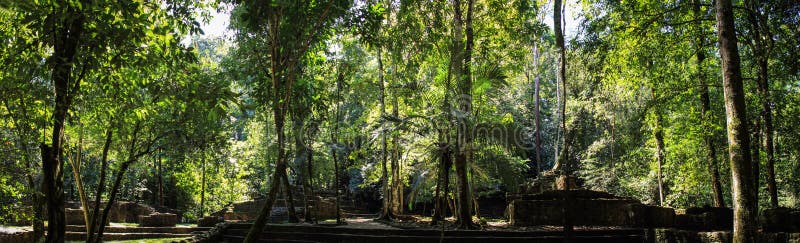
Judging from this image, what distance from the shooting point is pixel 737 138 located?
6.75m

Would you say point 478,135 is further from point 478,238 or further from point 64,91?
point 64,91

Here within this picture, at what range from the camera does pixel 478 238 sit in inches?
426

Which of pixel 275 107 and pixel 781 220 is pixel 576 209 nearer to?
pixel 781 220

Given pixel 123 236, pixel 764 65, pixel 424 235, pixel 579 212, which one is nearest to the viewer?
pixel 764 65

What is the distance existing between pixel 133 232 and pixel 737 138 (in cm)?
1862

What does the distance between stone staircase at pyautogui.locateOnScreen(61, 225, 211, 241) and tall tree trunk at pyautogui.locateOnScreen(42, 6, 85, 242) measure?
403 inches

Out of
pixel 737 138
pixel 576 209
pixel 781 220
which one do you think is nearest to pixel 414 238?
pixel 576 209

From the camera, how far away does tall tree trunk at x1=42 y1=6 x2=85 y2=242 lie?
5848 mm

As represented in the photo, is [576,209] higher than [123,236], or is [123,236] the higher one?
[576,209]

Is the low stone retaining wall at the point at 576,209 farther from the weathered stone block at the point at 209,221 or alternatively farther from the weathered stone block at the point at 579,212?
the weathered stone block at the point at 209,221

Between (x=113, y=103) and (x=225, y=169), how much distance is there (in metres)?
21.4

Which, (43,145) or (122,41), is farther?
(43,145)

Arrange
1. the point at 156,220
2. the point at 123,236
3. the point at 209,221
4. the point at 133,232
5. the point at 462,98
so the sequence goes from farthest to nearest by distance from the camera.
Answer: the point at 156,220, the point at 209,221, the point at 133,232, the point at 123,236, the point at 462,98

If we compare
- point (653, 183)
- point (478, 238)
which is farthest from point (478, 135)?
point (653, 183)
